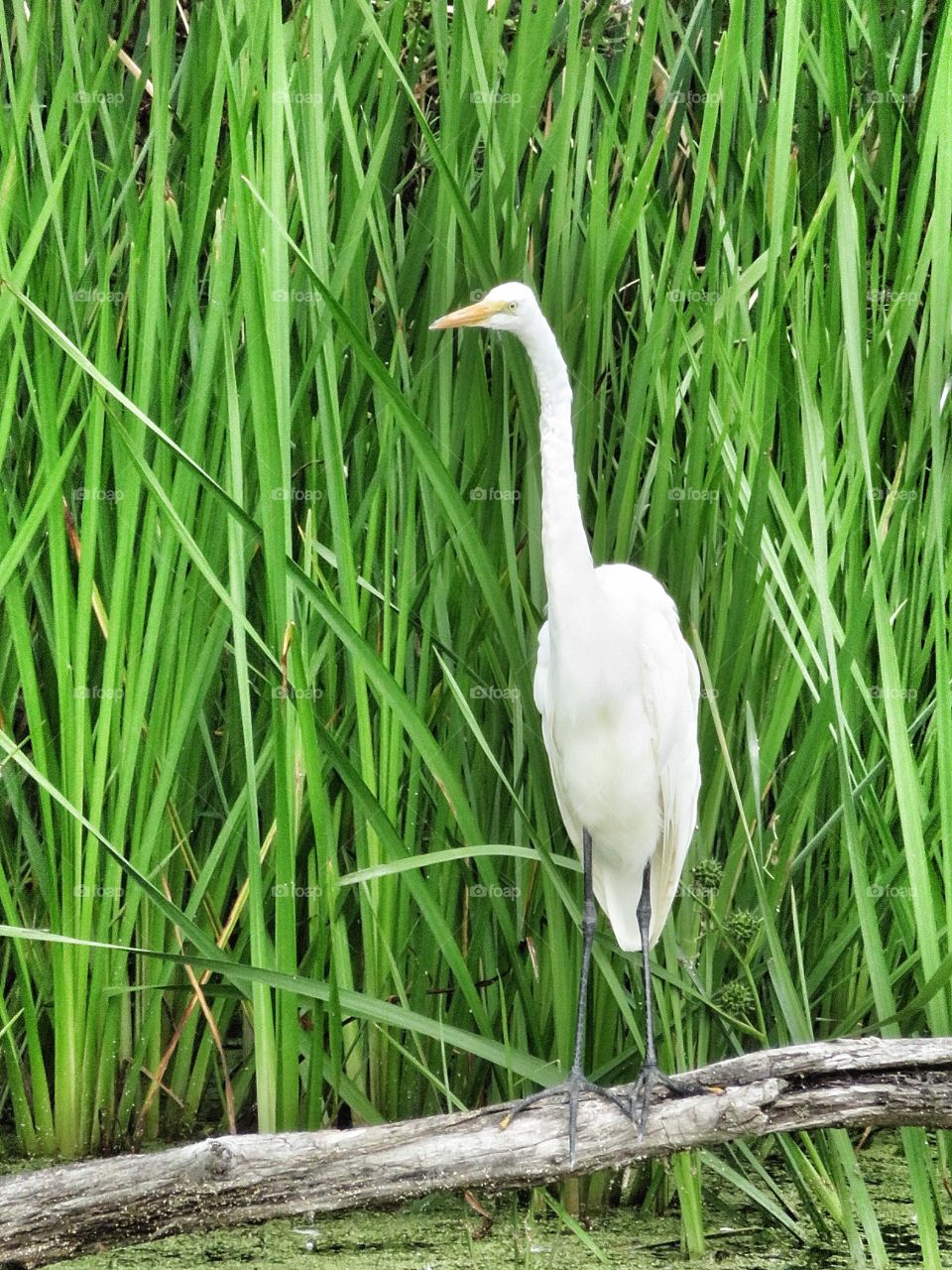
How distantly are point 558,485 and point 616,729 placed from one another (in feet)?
1.33

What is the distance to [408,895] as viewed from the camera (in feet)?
5.57

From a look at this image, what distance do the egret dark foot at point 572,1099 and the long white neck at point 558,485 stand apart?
54 cm

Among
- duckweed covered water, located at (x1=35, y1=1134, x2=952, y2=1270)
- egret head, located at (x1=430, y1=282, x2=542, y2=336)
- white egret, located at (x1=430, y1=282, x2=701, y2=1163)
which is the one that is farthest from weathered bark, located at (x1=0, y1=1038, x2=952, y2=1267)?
egret head, located at (x1=430, y1=282, x2=542, y2=336)

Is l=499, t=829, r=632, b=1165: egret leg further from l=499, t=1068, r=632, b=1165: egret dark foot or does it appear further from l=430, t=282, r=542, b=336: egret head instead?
l=430, t=282, r=542, b=336: egret head

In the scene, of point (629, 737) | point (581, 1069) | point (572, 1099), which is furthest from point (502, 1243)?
point (629, 737)

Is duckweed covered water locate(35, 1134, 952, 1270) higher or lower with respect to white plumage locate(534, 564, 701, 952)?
lower

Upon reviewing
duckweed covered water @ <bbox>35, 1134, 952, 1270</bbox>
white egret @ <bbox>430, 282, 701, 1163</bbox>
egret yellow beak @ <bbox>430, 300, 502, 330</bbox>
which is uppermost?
egret yellow beak @ <bbox>430, 300, 502, 330</bbox>

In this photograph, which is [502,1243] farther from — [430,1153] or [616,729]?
[616,729]

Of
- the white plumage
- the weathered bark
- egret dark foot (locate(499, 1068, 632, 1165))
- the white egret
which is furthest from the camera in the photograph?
the white plumage

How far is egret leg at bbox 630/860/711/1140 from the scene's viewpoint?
4.38ft

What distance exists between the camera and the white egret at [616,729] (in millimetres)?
1494

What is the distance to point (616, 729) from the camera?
1.68m

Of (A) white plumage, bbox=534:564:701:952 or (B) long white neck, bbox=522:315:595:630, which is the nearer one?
(B) long white neck, bbox=522:315:595:630

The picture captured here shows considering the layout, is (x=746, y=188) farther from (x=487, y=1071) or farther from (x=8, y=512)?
(x=487, y=1071)
